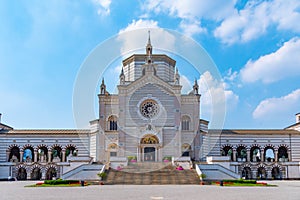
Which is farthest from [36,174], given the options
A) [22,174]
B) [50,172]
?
[50,172]

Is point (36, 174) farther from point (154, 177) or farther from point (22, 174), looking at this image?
point (154, 177)

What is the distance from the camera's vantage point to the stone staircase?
3601cm

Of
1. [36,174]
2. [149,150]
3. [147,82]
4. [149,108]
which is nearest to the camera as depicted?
[149,150]

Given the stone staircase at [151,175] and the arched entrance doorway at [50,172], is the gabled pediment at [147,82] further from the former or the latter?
the arched entrance doorway at [50,172]

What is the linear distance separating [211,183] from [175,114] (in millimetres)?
16728

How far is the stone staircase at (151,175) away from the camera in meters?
36.0

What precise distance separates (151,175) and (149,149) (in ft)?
37.5

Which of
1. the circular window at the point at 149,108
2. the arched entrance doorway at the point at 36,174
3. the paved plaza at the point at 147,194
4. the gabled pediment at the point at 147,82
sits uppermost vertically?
the gabled pediment at the point at 147,82

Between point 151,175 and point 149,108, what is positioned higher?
point 149,108

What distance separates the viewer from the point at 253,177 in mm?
50625

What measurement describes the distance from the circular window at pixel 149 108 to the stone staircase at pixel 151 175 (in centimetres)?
808

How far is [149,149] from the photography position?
4988 centimetres

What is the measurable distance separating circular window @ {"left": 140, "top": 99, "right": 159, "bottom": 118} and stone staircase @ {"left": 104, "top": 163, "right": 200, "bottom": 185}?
8.08 metres

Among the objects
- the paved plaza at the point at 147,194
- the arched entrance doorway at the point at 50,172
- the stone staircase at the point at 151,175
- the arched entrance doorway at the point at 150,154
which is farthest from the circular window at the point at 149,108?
the paved plaza at the point at 147,194
